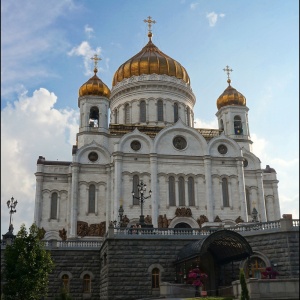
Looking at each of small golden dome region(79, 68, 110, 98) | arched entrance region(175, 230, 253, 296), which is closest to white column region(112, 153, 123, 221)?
small golden dome region(79, 68, 110, 98)

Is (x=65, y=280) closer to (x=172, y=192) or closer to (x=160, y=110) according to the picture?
(x=172, y=192)

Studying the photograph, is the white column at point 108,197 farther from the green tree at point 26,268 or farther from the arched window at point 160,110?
the green tree at point 26,268

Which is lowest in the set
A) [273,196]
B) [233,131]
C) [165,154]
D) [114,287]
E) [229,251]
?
[114,287]

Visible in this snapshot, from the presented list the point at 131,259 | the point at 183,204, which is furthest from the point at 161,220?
the point at 131,259

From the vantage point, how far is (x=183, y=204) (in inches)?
1660

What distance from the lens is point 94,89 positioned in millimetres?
47812

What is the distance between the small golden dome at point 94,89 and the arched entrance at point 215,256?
950 inches

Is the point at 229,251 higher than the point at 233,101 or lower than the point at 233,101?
lower

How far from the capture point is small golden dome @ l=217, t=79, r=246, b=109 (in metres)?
51.9

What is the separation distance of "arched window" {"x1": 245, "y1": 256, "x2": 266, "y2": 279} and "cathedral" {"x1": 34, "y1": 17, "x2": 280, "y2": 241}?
480 inches

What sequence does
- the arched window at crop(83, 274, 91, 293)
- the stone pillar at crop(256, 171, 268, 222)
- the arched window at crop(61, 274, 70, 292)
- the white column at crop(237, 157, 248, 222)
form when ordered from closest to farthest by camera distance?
the arched window at crop(61, 274, 70, 292), the arched window at crop(83, 274, 91, 293), the white column at crop(237, 157, 248, 222), the stone pillar at crop(256, 171, 268, 222)

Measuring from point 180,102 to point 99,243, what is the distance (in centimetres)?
2457

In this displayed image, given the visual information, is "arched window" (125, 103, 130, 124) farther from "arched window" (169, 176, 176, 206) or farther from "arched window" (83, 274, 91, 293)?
"arched window" (83, 274, 91, 293)

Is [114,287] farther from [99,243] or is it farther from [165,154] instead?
[165,154]
